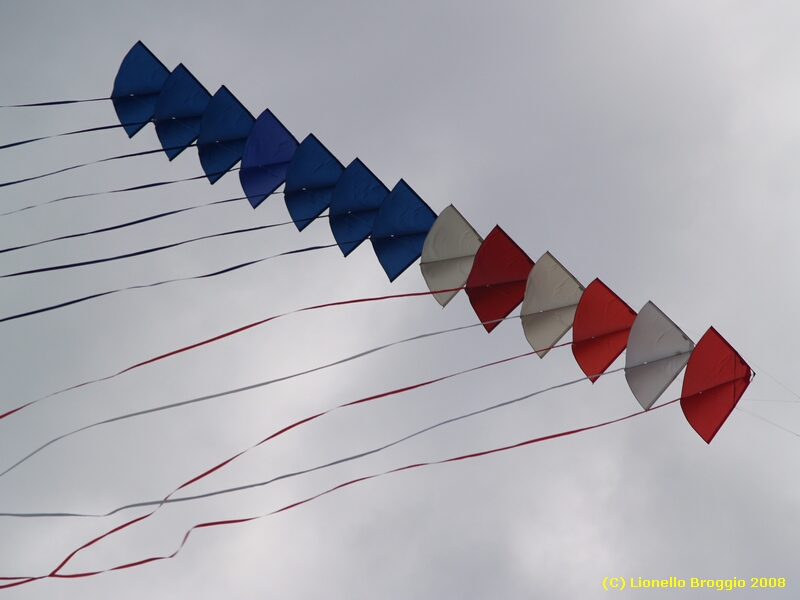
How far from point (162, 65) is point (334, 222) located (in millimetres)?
7093

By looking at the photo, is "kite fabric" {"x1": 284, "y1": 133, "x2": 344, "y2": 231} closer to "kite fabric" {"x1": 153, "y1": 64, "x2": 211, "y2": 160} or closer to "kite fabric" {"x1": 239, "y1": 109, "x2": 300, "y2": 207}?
"kite fabric" {"x1": 239, "y1": 109, "x2": 300, "y2": 207}

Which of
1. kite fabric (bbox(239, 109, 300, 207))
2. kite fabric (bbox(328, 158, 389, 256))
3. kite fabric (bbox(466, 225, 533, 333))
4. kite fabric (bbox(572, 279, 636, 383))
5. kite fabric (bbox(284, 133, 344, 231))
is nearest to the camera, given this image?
kite fabric (bbox(572, 279, 636, 383))

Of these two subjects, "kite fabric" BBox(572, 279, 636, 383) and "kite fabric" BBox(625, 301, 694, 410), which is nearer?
"kite fabric" BBox(625, 301, 694, 410)

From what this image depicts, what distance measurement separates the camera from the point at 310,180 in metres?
24.6

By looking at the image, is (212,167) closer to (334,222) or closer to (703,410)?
(334,222)

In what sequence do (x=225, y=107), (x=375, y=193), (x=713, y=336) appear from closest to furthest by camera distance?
(x=713, y=336) → (x=375, y=193) → (x=225, y=107)

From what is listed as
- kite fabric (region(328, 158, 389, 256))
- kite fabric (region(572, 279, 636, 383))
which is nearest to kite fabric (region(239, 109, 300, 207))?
kite fabric (region(328, 158, 389, 256))

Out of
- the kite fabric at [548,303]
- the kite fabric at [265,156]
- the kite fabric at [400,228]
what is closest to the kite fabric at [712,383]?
the kite fabric at [548,303]

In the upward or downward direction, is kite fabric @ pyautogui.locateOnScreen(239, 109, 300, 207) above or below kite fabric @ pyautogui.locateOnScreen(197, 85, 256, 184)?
below

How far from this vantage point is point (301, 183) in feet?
80.7

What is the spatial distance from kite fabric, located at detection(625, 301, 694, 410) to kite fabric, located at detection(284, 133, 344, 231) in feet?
28.3

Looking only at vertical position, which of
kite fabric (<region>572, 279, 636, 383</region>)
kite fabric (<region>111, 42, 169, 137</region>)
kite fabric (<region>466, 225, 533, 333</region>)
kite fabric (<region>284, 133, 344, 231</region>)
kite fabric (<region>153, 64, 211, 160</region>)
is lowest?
kite fabric (<region>572, 279, 636, 383</region>)

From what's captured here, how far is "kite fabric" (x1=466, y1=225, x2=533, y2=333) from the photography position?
72.5 ft

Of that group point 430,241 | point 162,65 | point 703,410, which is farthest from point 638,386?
point 162,65
